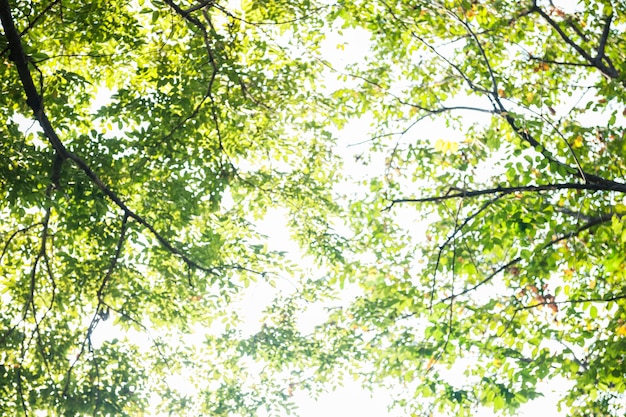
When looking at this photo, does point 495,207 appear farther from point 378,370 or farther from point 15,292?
point 15,292

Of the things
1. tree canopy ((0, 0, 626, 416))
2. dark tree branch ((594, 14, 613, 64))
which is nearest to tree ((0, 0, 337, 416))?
tree canopy ((0, 0, 626, 416))

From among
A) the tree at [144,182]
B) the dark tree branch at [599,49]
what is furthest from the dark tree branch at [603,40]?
the tree at [144,182]

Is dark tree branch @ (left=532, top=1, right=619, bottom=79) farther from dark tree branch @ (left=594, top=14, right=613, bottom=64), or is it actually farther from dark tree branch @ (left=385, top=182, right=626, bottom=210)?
dark tree branch @ (left=385, top=182, right=626, bottom=210)

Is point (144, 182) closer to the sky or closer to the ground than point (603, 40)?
closer to the ground

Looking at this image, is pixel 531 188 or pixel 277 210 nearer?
pixel 531 188

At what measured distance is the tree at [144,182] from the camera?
273 inches

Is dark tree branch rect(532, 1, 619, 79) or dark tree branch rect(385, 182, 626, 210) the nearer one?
dark tree branch rect(385, 182, 626, 210)

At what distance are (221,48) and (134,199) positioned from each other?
8.51ft

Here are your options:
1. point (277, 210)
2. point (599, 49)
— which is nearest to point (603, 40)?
point (599, 49)

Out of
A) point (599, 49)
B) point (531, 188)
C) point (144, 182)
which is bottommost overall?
point (531, 188)

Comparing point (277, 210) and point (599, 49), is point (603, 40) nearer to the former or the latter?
point (599, 49)

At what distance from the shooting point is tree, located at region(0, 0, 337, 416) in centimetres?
694

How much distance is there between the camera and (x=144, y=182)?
767 cm

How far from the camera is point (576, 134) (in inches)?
277
